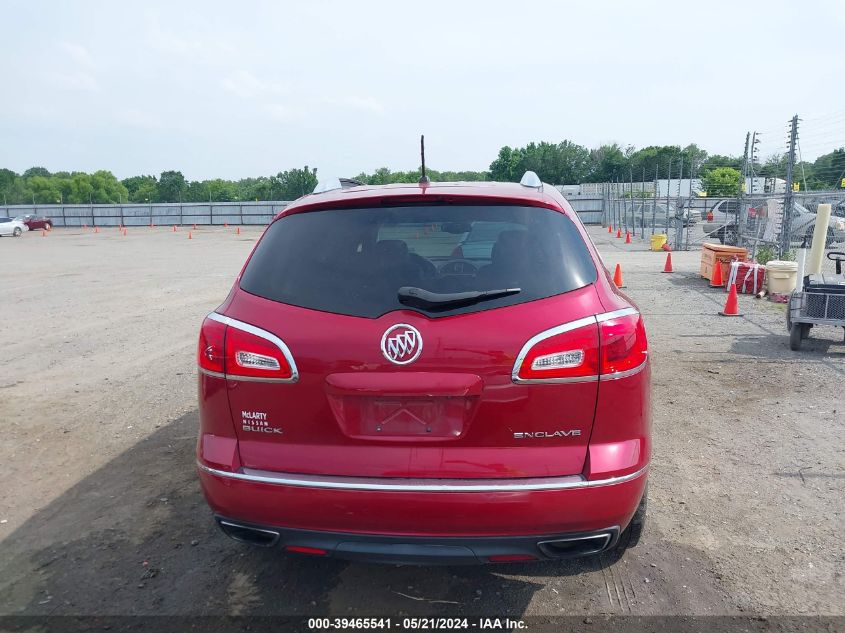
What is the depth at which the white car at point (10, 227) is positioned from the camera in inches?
1726

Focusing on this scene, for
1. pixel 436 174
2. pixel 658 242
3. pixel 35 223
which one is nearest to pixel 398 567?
pixel 658 242

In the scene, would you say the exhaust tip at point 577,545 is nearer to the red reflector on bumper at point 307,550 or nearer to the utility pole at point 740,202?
the red reflector on bumper at point 307,550

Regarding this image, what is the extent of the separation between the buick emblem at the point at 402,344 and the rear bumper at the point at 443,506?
0.46m

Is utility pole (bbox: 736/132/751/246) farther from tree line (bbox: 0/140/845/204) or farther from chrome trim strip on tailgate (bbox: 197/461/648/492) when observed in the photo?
tree line (bbox: 0/140/845/204)

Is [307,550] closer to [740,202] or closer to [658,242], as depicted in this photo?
[740,202]

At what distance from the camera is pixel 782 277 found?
11797mm

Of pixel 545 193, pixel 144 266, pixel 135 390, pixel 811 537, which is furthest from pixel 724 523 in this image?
pixel 144 266

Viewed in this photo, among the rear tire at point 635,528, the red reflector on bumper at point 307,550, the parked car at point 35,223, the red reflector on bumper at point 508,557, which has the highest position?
the red reflector on bumper at point 508,557

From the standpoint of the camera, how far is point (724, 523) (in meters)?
3.77

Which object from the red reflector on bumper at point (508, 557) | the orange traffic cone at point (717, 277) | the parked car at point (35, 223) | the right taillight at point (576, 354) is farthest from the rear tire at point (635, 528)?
the parked car at point (35, 223)

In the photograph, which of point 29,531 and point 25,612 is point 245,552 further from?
point 29,531

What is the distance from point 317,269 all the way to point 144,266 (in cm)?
1904

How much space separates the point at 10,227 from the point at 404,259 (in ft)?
163

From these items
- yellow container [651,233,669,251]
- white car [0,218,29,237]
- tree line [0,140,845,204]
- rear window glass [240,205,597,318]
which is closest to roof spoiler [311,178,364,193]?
rear window glass [240,205,597,318]
